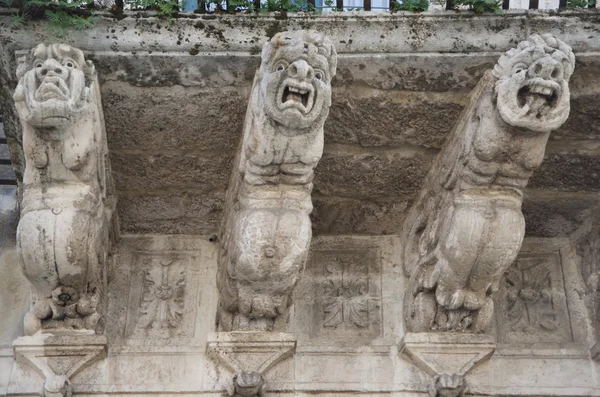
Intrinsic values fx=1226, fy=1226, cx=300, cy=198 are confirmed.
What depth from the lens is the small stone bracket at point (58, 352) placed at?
450 centimetres

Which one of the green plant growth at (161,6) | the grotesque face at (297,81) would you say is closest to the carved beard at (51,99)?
the green plant growth at (161,6)

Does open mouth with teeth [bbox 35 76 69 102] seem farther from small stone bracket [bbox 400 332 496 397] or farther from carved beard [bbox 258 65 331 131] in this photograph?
small stone bracket [bbox 400 332 496 397]

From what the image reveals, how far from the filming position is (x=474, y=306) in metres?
4.58

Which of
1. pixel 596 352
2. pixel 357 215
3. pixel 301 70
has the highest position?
pixel 301 70

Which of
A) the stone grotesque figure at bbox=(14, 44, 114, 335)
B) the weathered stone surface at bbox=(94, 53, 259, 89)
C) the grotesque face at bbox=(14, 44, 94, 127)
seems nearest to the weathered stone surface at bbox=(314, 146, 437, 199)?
the weathered stone surface at bbox=(94, 53, 259, 89)

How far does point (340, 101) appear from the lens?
14.9ft

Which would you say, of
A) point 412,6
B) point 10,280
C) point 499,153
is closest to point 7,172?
point 10,280

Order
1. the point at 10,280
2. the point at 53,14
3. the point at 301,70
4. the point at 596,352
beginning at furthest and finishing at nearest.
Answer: the point at 10,280
the point at 596,352
the point at 53,14
the point at 301,70

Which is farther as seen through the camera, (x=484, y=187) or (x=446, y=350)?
(x=446, y=350)

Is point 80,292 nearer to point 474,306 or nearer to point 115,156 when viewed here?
point 115,156

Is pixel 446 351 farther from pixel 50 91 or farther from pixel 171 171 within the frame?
pixel 50 91

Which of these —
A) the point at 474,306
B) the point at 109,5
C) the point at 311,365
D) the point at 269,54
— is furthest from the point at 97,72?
the point at 474,306

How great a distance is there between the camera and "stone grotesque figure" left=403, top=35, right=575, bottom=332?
4.23m

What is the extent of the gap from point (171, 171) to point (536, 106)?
1.44 metres
